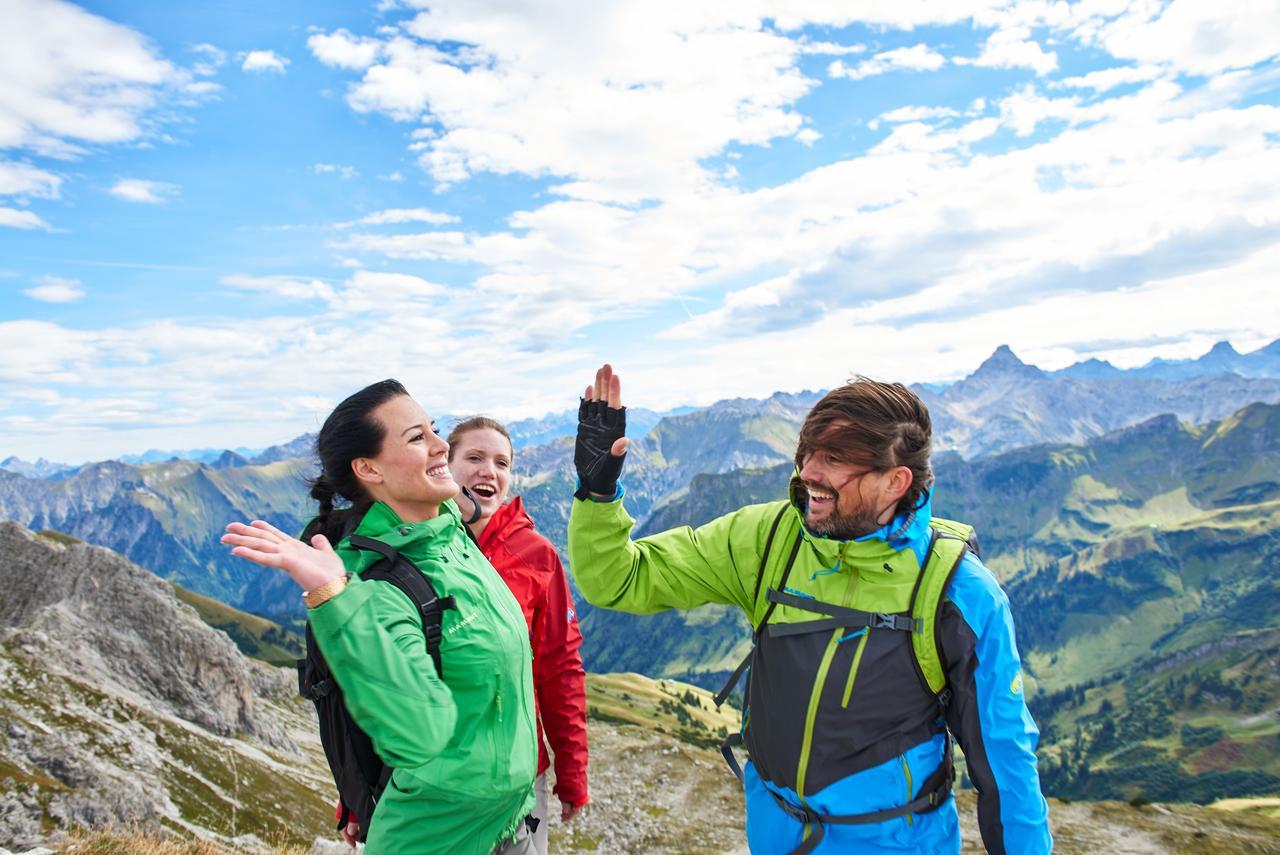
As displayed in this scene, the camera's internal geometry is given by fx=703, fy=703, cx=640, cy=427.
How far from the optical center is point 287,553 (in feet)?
11.9

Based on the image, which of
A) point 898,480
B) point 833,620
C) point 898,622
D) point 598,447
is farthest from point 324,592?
point 898,480

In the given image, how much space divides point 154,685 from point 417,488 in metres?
64.6

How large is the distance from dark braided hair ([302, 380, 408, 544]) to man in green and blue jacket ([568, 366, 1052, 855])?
1.64 meters

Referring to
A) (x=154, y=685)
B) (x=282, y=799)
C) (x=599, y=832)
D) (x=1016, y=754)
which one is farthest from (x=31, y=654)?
(x=1016, y=754)

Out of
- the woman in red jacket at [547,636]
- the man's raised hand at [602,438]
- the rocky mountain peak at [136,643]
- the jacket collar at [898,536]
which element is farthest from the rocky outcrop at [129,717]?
the jacket collar at [898,536]

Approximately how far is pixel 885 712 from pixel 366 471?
4.21 m

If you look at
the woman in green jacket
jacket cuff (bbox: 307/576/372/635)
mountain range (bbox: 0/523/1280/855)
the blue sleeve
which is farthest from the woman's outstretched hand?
mountain range (bbox: 0/523/1280/855)

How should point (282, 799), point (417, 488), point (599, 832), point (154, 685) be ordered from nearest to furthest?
1. point (417, 488)
2. point (599, 832)
3. point (282, 799)
4. point (154, 685)

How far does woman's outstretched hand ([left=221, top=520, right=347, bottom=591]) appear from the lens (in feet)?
11.6

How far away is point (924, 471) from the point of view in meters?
5.69

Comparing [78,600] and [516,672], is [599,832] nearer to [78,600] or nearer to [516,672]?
[516,672]

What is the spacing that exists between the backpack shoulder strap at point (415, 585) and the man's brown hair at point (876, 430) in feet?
9.60

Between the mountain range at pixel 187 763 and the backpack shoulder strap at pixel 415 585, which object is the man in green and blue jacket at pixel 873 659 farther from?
the mountain range at pixel 187 763

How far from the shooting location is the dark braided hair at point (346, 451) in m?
5.12
